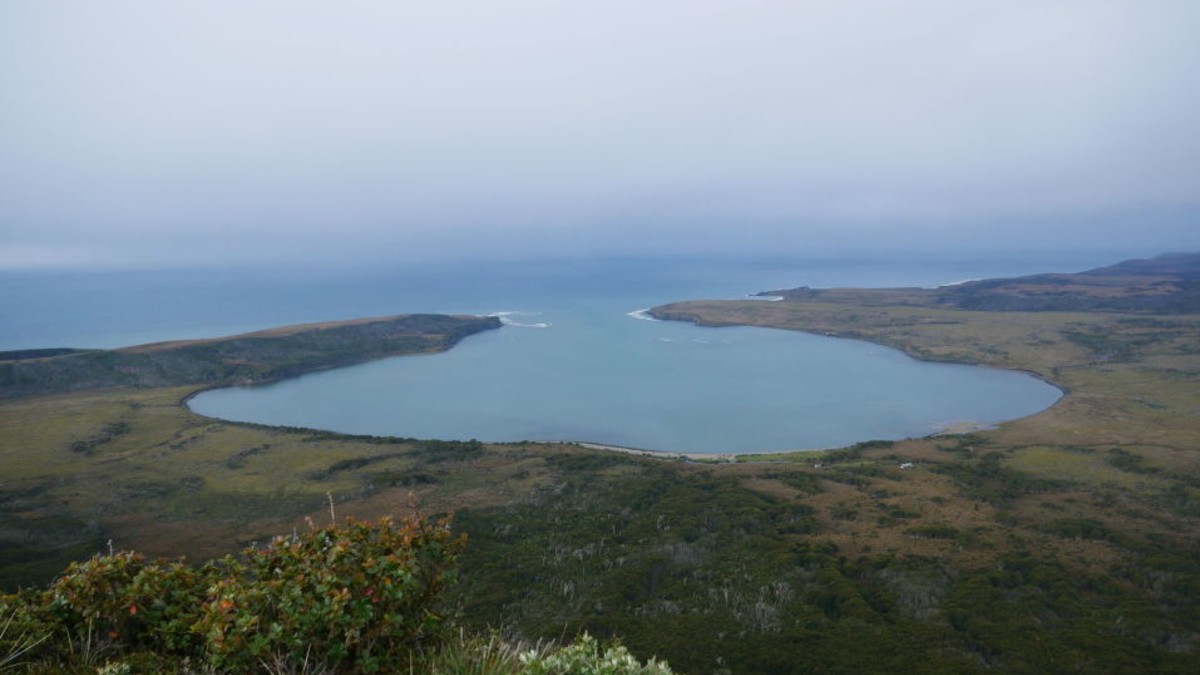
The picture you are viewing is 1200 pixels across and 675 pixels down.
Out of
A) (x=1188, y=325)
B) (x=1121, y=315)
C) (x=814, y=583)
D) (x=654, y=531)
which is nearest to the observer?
(x=814, y=583)

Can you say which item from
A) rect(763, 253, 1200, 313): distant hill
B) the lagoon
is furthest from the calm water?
rect(763, 253, 1200, 313): distant hill

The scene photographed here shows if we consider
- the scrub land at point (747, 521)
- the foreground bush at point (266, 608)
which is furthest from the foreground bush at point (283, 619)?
the scrub land at point (747, 521)

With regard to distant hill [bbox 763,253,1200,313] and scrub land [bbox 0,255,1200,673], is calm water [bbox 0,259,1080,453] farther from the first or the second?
distant hill [bbox 763,253,1200,313]

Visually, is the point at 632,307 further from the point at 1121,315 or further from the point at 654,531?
the point at 654,531

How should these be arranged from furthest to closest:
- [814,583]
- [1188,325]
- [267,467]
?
[1188,325]
[267,467]
[814,583]

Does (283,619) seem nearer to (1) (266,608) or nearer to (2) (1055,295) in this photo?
(1) (266,608)

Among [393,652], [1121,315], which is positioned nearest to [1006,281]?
[1121,315]
